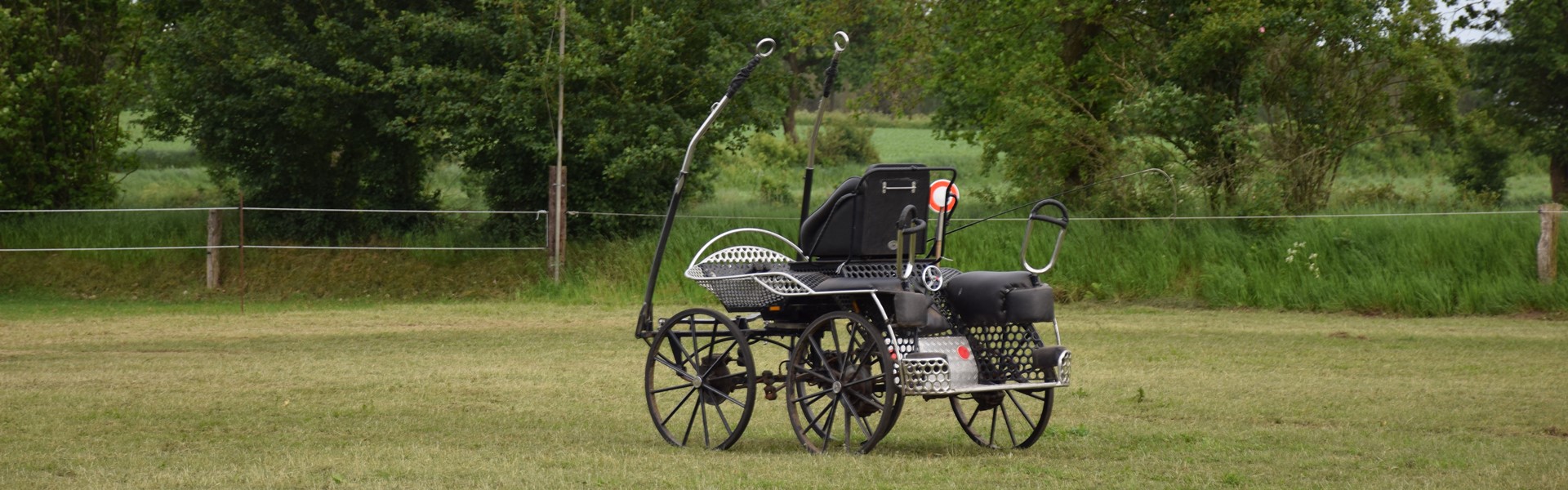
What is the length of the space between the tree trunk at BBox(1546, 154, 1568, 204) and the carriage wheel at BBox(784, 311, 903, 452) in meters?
28.2

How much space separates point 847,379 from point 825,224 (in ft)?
3.00

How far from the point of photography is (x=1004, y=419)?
9758mm

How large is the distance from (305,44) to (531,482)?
64.4 feet

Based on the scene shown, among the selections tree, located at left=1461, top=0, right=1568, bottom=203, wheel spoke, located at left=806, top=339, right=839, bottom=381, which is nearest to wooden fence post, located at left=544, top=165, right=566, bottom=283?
wheel spoke, located at left=806, top=339, right=839, bottom=381

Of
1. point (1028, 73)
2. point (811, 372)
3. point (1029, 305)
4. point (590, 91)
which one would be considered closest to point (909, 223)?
point (1029, 305)

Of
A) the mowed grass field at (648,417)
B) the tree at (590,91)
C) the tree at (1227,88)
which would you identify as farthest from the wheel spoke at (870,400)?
the tree at (590,91)

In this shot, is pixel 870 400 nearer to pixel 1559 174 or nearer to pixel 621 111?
pixel 621 111

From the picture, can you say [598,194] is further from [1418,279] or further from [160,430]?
[160,430]

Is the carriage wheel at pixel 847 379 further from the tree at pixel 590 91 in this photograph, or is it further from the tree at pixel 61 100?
the tree at pixel 61 100

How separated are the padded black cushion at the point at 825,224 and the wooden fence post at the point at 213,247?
1654 cm

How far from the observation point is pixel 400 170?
27.4 meters

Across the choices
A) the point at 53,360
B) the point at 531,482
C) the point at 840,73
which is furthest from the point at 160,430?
the point at 840,73

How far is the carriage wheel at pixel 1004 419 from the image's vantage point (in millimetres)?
8477

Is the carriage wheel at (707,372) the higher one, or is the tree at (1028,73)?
the tree at (1028,73)
